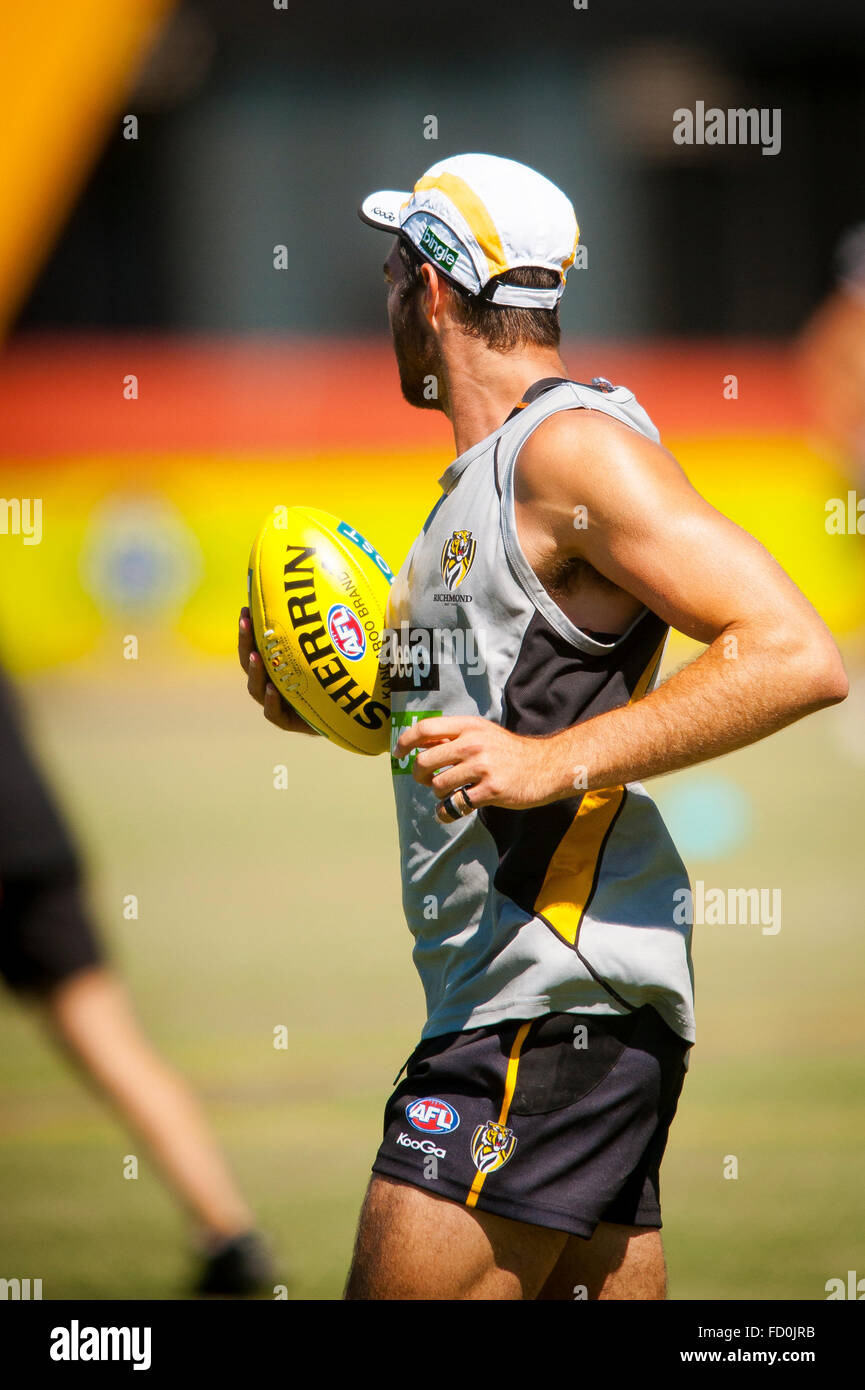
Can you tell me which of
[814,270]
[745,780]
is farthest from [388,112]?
[745,780]

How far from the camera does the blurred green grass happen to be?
13.3ft

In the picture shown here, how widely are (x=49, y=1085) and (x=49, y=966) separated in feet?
6.30

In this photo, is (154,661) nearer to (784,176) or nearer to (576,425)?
(784,176)

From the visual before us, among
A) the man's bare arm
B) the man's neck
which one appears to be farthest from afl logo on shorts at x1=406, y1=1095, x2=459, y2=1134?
the man's neck

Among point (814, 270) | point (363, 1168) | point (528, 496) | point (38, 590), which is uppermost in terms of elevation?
point (814, 270)

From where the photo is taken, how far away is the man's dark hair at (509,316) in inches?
101

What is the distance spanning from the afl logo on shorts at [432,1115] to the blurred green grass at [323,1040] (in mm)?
1480

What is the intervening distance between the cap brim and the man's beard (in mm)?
209

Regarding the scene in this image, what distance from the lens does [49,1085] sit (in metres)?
5.47

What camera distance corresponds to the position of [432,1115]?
2336 mm

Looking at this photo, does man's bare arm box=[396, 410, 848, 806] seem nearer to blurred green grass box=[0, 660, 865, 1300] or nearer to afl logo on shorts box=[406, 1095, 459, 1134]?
afl logo on shorts box=[406, 1095, 459, 1134]

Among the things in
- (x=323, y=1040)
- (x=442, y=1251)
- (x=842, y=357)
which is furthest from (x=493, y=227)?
→ (x=842, y=357)

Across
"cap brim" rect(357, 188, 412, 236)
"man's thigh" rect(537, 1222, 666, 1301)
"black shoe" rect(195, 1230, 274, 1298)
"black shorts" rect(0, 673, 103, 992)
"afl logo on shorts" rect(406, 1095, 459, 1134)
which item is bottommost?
"black shoe" rect(195, 1230, 274, 1298)

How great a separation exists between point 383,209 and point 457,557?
0.82 meters
